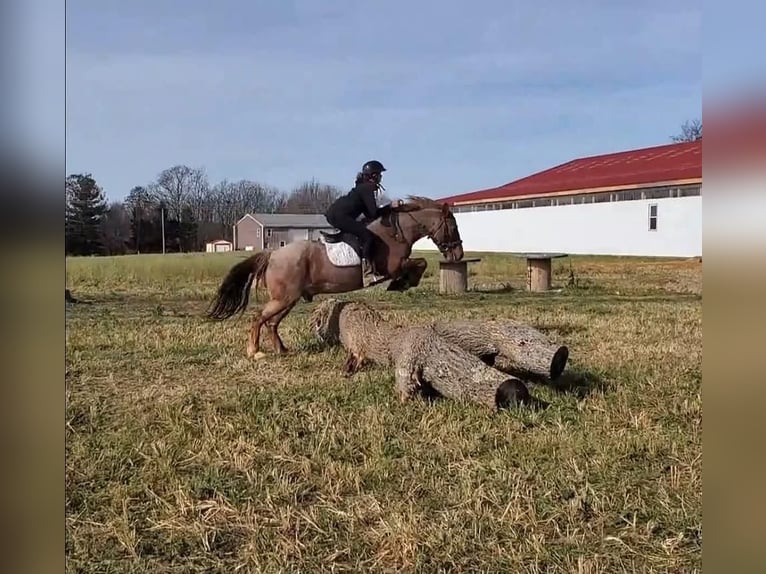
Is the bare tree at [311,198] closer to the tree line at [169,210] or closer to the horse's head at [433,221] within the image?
the tree line at [169,210]

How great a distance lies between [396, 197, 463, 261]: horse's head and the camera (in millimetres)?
2740

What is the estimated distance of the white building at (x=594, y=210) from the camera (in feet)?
6.43

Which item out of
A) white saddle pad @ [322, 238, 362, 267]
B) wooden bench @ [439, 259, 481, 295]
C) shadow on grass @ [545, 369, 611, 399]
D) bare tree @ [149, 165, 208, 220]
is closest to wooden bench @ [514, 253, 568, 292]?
wooden bench @ [439, 259, 481, 295]

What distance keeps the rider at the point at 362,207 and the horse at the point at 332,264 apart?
0.04m

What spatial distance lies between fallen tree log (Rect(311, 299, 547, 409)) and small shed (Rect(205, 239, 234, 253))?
882mm

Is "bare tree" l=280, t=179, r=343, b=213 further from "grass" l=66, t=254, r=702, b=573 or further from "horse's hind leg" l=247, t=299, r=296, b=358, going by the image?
"horse's hind leg" l=247, t=299, r=296, b=358

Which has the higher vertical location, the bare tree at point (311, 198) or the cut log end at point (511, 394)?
the bare tree at point (311, 198)

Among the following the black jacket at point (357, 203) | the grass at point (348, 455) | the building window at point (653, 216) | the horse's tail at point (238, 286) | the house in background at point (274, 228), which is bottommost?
the grass at point (348, 455)

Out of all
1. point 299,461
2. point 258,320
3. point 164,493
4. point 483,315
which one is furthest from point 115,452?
point 483,315

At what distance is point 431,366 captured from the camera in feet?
8.14

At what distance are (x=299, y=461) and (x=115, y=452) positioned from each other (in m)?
0.54

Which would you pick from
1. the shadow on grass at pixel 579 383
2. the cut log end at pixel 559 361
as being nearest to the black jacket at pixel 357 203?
the cut log end at pixel 559 361

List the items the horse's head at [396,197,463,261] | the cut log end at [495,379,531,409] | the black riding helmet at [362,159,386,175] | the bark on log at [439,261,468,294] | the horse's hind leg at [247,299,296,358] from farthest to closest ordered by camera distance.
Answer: the bark on log at [439,261,468,294], the horse's hind leg at [247,299,296,358], the horse's head at [396,197,463,261], the cut log end at [495,379,531,409], the black riding helmet at [362,159,386,175]
